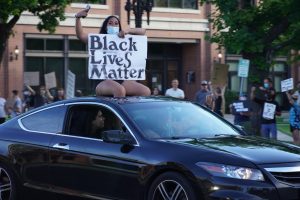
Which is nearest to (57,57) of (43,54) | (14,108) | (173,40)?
(43,54)

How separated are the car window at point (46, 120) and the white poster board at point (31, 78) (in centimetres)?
2374

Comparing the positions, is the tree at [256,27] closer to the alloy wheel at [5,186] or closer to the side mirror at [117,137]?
the alloy wheel at [5,186]

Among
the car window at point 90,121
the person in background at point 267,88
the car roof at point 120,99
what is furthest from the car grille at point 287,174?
the person in background at point 267,88

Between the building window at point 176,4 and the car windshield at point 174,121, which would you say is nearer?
the car windshield at point 174,121

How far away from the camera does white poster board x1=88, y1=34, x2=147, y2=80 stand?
8859mm

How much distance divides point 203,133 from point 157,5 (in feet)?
100

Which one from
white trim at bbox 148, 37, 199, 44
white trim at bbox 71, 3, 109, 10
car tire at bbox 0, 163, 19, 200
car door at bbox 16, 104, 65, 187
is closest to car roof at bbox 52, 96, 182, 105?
car door at bbox 16, 104, 65, 187

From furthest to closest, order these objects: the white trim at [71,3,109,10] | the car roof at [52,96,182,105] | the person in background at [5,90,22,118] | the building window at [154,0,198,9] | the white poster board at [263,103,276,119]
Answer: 1. the building window at [154,0,198,9]
2. the white trim at [71,3,109,10]
3. the person in background at [5,90,22,118]
4. the white poster board at [263,103,276,119]
5. the car roof at [52,96,182,105]

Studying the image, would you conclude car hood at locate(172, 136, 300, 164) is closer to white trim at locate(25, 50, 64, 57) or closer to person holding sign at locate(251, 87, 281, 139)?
person holding sign at locate(251, 87, 281, 139)

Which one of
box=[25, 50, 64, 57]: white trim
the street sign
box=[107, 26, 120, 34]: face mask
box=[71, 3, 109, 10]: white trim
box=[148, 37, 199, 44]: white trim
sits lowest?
the street sign

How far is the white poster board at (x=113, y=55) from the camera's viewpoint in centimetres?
886

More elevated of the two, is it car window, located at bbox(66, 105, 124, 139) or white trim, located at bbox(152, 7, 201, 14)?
white trim, located at bbox(152, 7, 201, 14)

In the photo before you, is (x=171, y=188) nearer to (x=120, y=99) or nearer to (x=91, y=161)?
(x=91, y=161)

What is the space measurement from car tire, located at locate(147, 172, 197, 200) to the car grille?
79 centimetres
